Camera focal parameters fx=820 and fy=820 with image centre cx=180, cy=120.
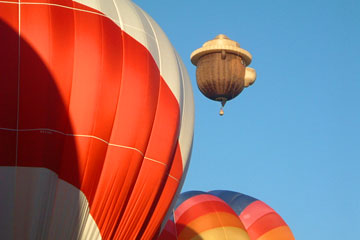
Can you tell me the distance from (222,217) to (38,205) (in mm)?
8430

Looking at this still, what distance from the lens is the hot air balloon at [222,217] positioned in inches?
739

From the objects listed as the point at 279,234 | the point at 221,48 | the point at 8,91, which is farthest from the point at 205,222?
the point at 8,91

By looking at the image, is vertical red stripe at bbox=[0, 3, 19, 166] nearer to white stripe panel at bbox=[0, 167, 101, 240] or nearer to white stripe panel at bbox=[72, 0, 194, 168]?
white stripe panel at bbox=[0, 167, 101, 240]

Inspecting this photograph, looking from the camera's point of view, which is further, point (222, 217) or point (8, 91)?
point (222, 217)

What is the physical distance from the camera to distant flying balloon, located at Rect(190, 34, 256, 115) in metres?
20.9

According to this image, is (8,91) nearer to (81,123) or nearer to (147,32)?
(81,123)

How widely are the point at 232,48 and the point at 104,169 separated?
31.9 ft

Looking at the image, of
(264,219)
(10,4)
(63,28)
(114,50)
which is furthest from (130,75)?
(264,219)

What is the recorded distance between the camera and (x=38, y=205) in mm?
11352

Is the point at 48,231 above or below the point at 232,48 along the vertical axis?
below

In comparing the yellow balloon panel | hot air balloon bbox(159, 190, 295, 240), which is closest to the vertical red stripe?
hot air balloon bbox(159, 190, 295, 240)

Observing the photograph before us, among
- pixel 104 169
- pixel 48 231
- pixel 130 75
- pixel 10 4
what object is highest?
pixel 10 4

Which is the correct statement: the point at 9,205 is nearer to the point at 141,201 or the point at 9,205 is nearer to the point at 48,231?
the point at 48,231

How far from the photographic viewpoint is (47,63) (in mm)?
11469
